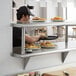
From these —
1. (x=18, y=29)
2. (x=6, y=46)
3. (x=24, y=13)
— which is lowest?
(x=6, y=46)

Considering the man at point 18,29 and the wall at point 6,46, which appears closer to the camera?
the wall at point 6,46

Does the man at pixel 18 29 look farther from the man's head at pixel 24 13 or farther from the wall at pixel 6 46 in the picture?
the wall at pixel 6 46

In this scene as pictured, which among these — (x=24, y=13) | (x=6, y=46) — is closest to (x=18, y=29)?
(x=24, y=13)

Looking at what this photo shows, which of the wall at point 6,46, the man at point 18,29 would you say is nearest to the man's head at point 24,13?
the man at point 18,29

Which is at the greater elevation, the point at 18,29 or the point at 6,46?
the point at 18,29

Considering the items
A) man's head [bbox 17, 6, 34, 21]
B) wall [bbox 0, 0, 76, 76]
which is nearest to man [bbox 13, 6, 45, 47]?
man's head [bbox 17, 6, 34, 21]

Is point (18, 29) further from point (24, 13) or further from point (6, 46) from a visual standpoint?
point (6, 46)

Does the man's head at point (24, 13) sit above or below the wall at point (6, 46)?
above

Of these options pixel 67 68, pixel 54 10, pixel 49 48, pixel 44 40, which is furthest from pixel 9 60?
pixel 54 10

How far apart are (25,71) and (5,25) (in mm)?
573

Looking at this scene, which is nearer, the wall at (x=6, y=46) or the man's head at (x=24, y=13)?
the wall at (x=6, y=46)

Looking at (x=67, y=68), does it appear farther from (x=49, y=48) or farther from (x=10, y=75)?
(x=10, y=75)

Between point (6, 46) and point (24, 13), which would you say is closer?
point (6, 46)

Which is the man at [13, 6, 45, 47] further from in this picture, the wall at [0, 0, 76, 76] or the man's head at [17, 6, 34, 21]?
the wall at [0, 0, 76, 76]
